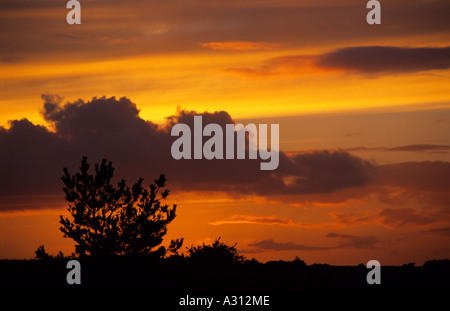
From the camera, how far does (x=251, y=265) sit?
44781 millimetres

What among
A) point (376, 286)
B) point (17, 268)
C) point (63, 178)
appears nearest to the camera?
point (376, 286)

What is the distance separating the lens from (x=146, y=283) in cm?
3953

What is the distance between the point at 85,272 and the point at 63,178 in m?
14.3
